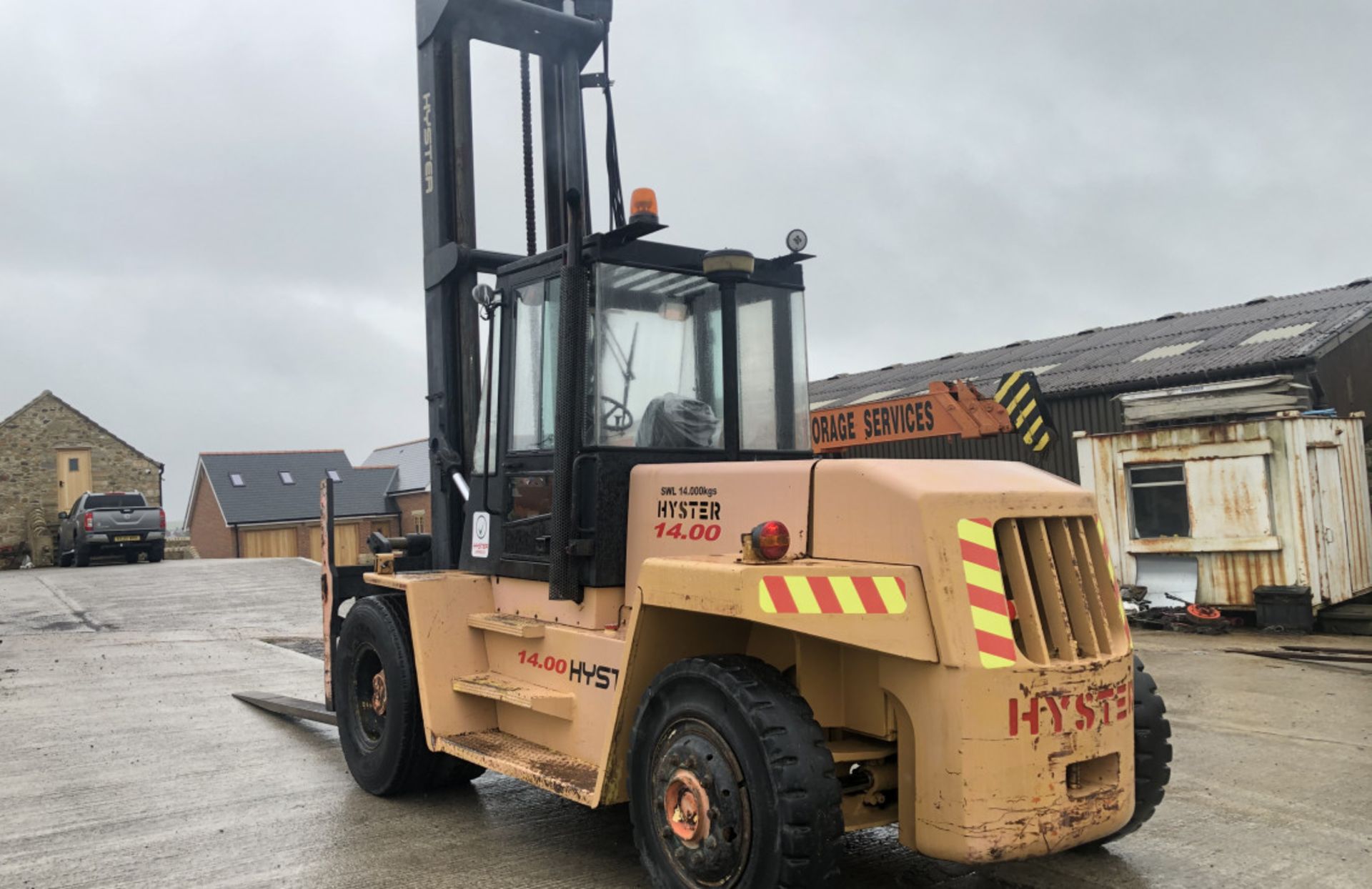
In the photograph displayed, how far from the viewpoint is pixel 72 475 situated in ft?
111

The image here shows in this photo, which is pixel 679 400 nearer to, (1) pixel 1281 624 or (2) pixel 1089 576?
(2) pixel 1089 576

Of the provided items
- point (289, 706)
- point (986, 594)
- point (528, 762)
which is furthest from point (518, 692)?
point (289, 706)

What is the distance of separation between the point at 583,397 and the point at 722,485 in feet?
2.64

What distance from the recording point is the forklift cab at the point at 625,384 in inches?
187

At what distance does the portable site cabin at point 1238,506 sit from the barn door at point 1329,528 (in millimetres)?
16

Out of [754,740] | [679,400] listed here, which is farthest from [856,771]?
[679,400]

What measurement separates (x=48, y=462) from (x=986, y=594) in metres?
36.2

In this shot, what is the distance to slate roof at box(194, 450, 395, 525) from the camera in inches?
1679

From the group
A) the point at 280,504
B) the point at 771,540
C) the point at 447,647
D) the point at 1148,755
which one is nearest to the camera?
the point at 771,540

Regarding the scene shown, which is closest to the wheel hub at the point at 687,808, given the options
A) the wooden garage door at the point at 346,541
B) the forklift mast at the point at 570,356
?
the forklift mast at the point at 570,356

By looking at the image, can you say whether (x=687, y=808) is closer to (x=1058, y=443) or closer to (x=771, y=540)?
(x=771, y=540)

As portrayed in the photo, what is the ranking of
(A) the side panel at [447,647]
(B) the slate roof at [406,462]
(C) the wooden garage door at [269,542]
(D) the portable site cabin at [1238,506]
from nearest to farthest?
(A) the side panel at [447,647] → (D) the portable site cabin at [1238,506] → (C) the wooden garage door at [269,542] → (B) the slate roof at [406,462]

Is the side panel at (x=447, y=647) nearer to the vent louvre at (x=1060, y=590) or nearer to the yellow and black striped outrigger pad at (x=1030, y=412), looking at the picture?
the vent louvre at (x=1060, y=590)

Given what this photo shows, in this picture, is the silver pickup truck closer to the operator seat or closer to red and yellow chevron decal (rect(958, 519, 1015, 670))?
the operator seat
